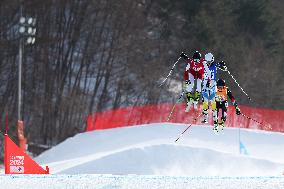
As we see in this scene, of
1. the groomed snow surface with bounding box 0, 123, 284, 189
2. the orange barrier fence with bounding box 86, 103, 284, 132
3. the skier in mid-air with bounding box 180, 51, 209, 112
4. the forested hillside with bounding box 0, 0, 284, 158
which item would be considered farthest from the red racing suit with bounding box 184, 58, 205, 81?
the forested hillside with bounding box 0, 0, 284, 158

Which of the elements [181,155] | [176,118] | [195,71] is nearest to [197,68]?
[195,71]

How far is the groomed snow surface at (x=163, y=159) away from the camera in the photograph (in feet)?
29.3

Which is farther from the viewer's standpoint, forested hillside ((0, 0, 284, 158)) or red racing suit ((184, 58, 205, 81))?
forested hillside ((0, 0, 284, 158))

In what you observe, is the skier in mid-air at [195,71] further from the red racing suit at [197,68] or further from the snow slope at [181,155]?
the snow slope at [181,155]

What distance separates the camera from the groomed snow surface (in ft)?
29.3

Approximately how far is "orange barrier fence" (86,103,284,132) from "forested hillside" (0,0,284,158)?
11.2 metres

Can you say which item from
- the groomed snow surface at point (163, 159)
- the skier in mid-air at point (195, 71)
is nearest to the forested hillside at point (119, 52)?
the groomed snow surface at point (163, 159)

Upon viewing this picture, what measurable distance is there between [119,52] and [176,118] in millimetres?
18195

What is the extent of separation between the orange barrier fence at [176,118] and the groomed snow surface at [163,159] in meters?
1.40

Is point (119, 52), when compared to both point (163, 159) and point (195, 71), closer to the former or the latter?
point (163, 159)

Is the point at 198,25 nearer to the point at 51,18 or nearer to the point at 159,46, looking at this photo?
the point at 159,46

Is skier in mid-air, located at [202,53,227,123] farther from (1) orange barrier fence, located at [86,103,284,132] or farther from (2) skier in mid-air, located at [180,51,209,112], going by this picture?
(1) orange barrier fence, located at [86,103,284,132]

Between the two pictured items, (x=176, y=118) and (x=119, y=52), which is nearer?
(x=176, y=118)

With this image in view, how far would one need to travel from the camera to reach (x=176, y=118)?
80.2ft
